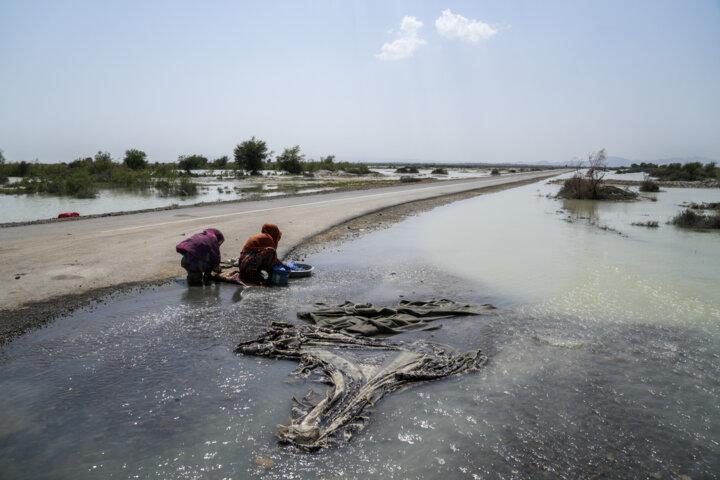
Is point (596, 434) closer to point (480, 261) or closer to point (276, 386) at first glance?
point (276, 386)

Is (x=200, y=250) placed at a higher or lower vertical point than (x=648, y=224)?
higher

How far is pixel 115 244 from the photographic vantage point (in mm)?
11547

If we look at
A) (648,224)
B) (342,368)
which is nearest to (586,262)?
(342,368)

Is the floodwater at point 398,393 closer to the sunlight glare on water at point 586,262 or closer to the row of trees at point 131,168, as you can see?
the sunlight glare on water at point 586,262

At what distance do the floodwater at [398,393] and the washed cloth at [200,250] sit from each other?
1.52ft

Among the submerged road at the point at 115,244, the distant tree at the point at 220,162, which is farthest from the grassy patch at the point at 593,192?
the distant tree at the point at 220,162

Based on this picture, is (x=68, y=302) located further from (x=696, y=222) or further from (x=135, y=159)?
(x=135, y=159)

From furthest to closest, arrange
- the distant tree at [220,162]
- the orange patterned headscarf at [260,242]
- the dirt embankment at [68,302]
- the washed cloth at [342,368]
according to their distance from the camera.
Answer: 1. the distant tree at [220,162]
2. the orange patterned headscarf at [260,242]
3. the dirt embankment at [68,302]
4. the washed cloth at [342,368]

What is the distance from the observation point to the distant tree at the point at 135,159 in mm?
51750

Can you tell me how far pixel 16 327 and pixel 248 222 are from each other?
390 inches

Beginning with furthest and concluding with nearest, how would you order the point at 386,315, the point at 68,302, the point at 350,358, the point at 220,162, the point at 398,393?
the point at 220,162 < the point at 68,302 < the point at 386,315 < the point at 350,358 < the point at 398,393

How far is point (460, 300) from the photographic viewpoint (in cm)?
822

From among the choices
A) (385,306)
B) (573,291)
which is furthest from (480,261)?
(385,306)

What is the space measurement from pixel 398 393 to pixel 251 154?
61276 mm
